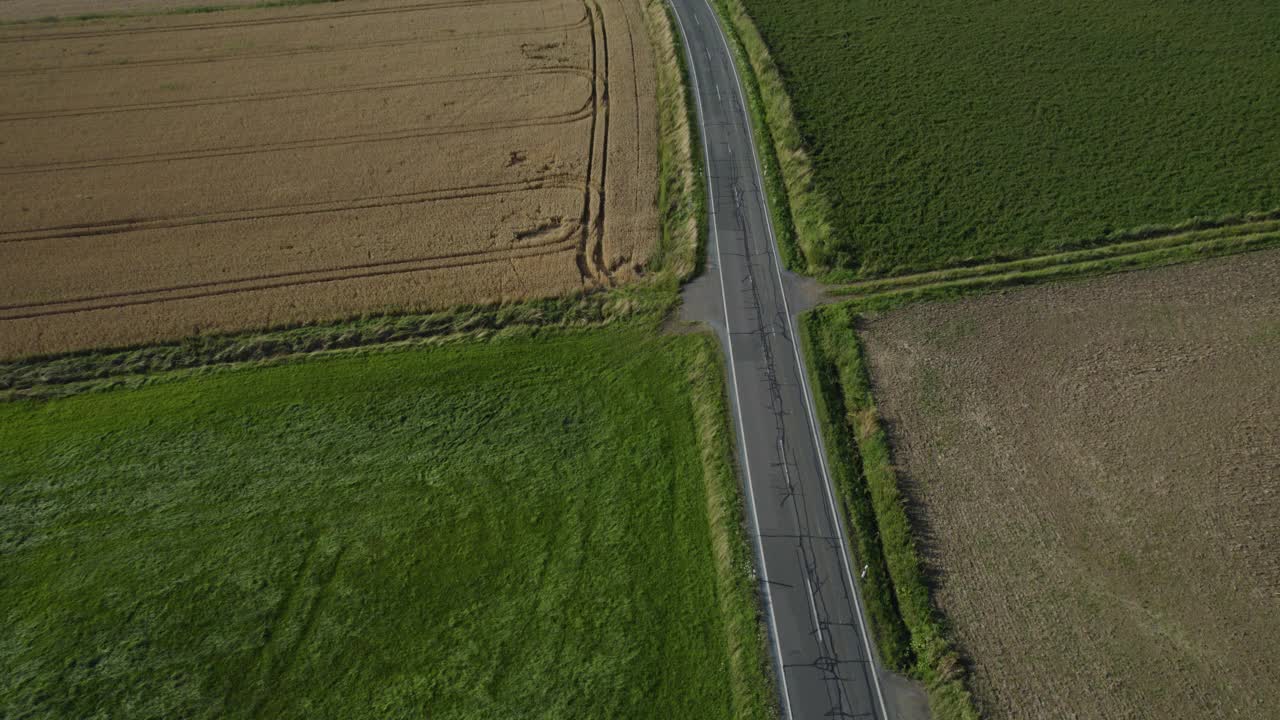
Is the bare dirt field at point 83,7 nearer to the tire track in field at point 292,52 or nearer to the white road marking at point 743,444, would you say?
the tire track in field at point 292,52

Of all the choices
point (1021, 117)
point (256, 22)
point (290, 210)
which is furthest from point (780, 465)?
point (256, 22)

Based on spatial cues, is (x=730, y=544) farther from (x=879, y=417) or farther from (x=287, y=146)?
(x=287, y=146)

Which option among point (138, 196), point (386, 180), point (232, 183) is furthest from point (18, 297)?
point (386, 180)

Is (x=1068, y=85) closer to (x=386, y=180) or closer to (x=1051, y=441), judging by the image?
(x=1051, y=441)

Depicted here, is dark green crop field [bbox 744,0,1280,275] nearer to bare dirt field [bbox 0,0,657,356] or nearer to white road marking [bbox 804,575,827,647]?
bare dirt field [bbox 0,0,657,356]

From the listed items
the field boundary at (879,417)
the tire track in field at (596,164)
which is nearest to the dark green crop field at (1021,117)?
the field boundary at (879,417)

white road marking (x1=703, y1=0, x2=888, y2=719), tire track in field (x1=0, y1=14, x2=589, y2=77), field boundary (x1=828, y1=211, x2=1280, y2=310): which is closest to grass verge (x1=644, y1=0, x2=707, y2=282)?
white road marking (x1=703, y1=0, x2=888, y2=719)

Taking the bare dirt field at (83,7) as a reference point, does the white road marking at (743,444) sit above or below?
below
